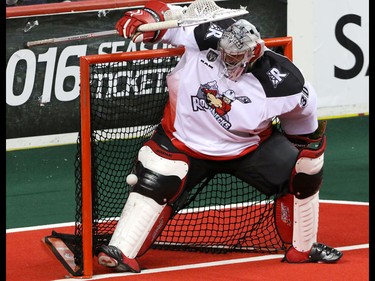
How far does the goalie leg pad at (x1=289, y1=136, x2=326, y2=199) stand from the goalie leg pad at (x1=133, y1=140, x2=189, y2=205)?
23.2 inches

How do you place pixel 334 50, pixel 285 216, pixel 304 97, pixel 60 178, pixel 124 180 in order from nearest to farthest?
1. pixel 304 97
2. pixel 285 216
3. pixel 124 180
4. pixel 60 178
5. pixel 334 50

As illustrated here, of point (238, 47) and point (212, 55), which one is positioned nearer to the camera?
point (238, 47)

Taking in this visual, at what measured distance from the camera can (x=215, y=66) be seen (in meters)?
6.43

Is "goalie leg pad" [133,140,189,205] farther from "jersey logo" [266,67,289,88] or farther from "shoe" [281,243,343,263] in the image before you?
"shoe" [281,243,343,263]

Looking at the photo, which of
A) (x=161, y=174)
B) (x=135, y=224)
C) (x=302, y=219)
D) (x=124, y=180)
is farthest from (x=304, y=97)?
(x=124, y=180)

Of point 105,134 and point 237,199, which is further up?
point 105,134

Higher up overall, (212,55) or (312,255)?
(212,55)

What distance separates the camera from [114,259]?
6340 mm

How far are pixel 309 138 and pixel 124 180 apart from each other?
1.13 m

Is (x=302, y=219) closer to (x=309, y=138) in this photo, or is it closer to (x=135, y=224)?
(x=309, y=138)

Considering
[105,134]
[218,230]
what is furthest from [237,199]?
[105,134]

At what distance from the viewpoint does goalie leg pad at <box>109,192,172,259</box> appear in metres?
6.39

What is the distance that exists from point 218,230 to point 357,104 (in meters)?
2.30

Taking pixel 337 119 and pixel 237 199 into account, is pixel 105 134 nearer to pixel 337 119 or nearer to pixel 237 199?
pixel 237 199
